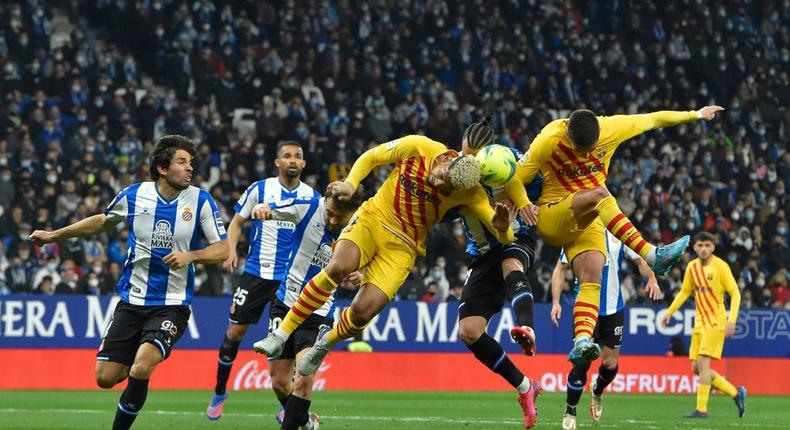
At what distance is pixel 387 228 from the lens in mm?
10766

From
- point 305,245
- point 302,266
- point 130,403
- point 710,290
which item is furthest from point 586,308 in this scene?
point 710,290

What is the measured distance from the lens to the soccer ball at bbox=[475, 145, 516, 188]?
10.5m

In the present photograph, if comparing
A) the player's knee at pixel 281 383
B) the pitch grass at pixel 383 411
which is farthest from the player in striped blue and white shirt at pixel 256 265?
the player's knee at pixel 281 383

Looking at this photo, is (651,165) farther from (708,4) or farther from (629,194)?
(708,4)

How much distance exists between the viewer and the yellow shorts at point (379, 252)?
10.6 m

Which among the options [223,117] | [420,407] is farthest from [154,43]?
[420,407]

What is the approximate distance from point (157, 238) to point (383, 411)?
682cm

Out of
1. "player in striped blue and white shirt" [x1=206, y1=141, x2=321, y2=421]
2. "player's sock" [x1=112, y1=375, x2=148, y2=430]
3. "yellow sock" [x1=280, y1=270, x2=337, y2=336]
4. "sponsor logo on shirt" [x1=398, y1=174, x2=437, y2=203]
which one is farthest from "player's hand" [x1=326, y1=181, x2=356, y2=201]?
"player in striped blue and white shirt" [x1=206, y1=141, x2=321, y2=421]

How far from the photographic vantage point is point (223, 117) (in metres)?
A: 28.1

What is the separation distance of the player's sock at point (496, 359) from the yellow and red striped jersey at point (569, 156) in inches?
55.6

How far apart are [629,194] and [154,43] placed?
36.5 ft

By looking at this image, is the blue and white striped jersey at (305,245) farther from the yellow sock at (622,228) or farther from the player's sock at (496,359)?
the yellow sock at (622,228)

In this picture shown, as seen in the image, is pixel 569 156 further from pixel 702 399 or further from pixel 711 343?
pixel 711 343

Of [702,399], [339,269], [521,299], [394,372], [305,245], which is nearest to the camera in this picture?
[339,269]
